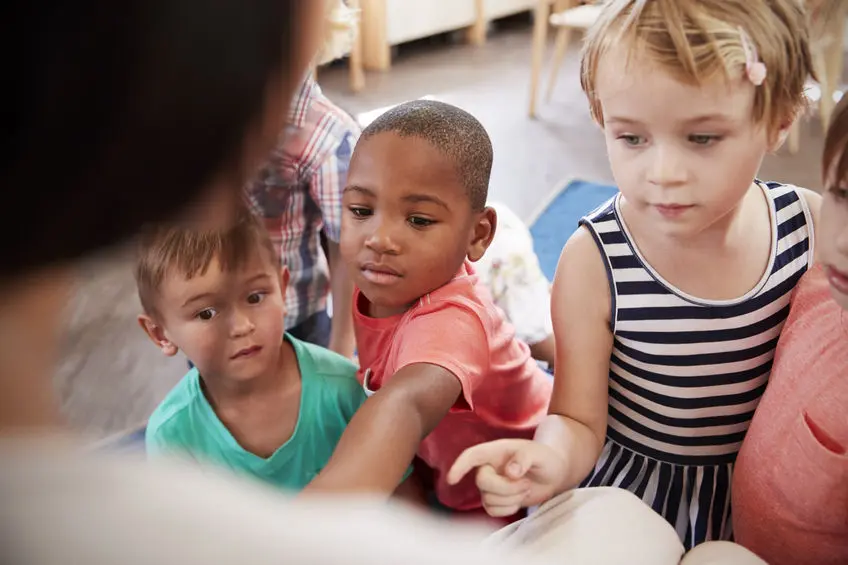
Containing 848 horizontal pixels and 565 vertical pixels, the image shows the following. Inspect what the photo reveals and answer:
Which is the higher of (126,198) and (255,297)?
(126,198)

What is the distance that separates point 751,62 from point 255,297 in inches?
19.6

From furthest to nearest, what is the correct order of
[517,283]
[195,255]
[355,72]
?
[355,72], [517,283], [195,255]

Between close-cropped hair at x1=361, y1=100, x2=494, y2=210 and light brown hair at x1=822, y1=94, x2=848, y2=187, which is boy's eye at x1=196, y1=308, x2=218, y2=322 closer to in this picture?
close-cropped hair at x1=361, y1=100, x2=494, y2=210

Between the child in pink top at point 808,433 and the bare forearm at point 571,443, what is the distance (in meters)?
0.12

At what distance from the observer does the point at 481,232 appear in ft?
2.55

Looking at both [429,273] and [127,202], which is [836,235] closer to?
[429,273]

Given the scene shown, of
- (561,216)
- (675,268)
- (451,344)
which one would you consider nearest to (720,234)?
(675,268)

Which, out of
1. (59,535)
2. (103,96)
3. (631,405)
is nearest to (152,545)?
(59,535)

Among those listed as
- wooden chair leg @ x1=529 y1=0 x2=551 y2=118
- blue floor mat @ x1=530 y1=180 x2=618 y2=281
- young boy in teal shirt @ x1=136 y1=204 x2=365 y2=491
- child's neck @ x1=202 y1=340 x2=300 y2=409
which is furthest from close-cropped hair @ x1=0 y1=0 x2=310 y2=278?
wooden chair leg @ x1=529 y1=0 x2=551 y2=118

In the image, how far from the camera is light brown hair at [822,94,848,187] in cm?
48

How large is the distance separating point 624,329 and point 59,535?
0.54 m

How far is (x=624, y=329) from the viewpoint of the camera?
684 millimetres

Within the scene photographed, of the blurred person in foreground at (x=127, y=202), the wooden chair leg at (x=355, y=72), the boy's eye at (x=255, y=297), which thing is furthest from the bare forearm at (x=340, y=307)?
the wooden chair leg at (x=355, y=72)

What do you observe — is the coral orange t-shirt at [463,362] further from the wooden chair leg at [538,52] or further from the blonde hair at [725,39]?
the wooden chair leg at [538,52]
